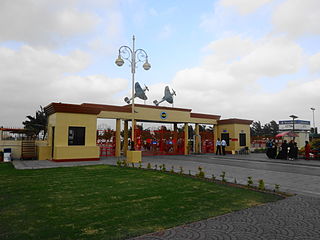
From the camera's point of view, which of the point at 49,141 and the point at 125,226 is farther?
the point at 49,141

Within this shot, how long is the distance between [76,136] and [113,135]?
5494mm

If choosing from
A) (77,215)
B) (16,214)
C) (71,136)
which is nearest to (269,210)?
(77,215)

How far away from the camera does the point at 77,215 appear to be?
499 centimetres

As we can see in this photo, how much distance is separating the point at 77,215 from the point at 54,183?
4.16 metres

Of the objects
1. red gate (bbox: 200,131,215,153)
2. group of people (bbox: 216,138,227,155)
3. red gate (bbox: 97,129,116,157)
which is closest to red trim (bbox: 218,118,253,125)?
red gate (bbox: 200,131,215,153)

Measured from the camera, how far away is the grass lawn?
13.8 ft

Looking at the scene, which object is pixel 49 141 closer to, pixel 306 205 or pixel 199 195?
pixel 199 195

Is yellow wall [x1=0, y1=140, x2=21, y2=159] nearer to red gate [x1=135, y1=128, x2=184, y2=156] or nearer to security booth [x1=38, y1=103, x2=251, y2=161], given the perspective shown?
security booth [x1=38, y1=103, x2=251, y2=161]

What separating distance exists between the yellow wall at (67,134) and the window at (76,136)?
0.22 meters

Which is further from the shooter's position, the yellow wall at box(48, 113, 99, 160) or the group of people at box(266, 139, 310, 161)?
the group of people at box(266, 139, 310, 161)

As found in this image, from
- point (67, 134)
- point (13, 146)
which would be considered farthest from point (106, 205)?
point (13, 146)

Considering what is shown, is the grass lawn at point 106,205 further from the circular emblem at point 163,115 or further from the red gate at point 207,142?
the red gate at point 207,142

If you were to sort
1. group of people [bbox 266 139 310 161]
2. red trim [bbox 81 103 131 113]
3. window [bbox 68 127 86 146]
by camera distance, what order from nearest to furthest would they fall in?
window [bbox 68 127 86 146]
red trim [bbox 81 103 131 113]
group of people [bbox 266 139 310 161]

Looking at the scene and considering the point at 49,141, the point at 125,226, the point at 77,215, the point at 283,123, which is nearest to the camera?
the point at 125,226
